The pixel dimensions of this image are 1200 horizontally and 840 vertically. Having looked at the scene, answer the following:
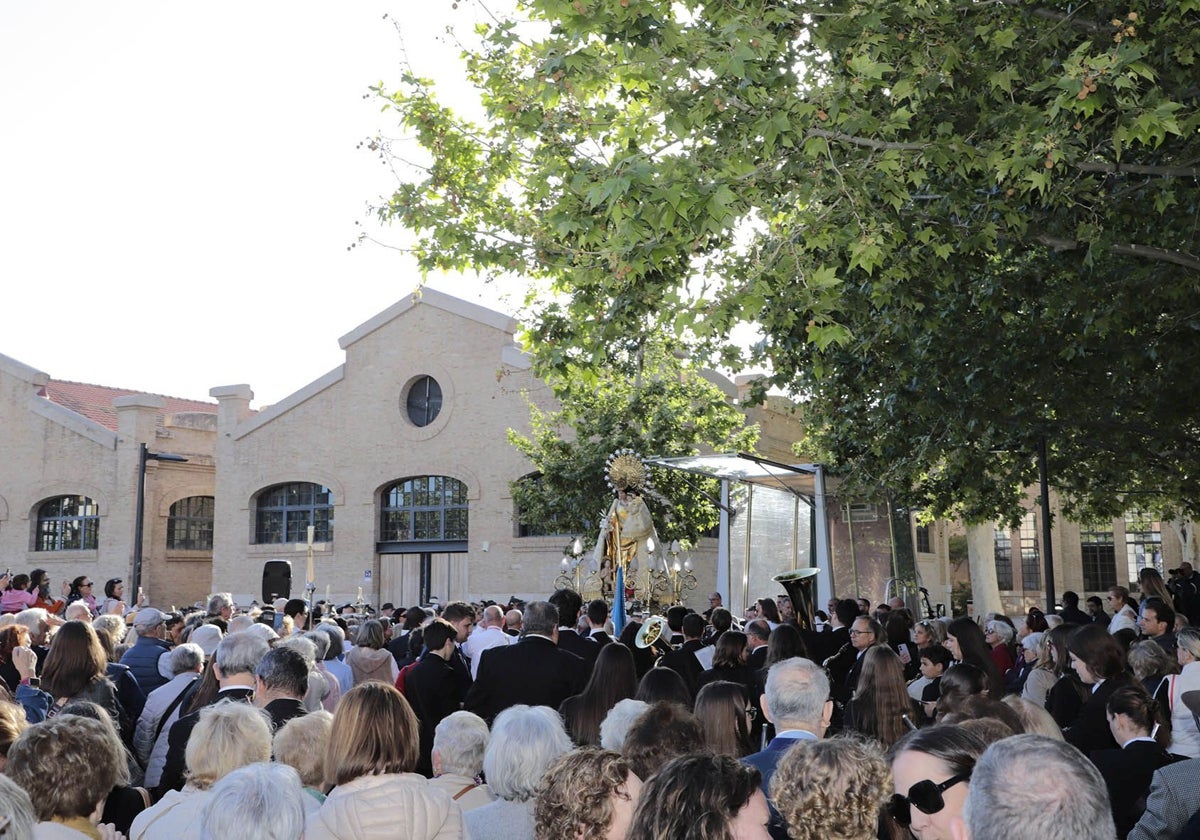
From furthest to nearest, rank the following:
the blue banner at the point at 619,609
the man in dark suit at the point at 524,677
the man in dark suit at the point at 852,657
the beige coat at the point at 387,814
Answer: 1. the blue banner at the point at 619,609
2. the man in dark suit at the point at 852,657
3. the man in dark suit at the point at 524,677
4. the beige coat at the point at 387,814

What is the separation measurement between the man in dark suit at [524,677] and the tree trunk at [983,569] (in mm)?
35790

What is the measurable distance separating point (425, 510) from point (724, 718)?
99.5ft

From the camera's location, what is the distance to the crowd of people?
10.8ft

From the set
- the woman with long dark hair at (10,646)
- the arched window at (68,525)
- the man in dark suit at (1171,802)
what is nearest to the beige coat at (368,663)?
the woman with long dark hair at (10,646)

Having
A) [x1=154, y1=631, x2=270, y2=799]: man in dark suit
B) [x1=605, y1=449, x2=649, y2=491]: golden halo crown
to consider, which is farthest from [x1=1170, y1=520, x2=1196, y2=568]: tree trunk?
[x1=154, y1=631, x2=270, y2=799]: man in dark suit

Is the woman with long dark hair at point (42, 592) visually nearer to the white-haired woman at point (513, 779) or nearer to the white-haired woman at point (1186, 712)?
the white-haired woman at point (513, 779)

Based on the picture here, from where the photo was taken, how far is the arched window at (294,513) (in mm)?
36750

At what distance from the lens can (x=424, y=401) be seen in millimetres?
35625

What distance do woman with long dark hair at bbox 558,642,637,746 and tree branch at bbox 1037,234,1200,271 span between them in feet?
21.2

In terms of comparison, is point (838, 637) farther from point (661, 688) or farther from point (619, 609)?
point (619, 609)

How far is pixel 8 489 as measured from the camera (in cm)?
3972

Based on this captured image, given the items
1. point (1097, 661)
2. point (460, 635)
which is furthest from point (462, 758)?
point (460, 635)

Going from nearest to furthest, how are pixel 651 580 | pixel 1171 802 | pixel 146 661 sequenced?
pixel 1171 802 < pixel 146 661 < pixel 651 580

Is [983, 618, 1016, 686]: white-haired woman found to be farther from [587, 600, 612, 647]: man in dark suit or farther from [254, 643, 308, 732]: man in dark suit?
[254, 643, 308, 732]: man in dark suit
